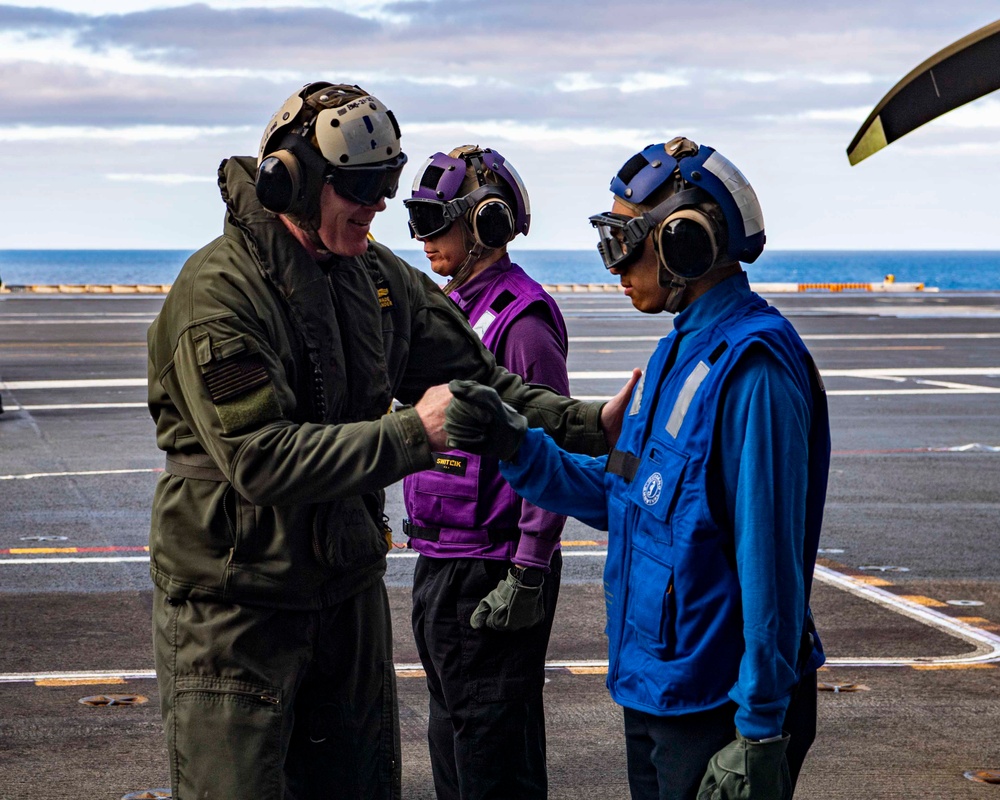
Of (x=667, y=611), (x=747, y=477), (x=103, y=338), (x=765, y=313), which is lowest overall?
(x=103, y=338)

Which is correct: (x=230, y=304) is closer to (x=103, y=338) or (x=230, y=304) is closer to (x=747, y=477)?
(x=747, y=477)

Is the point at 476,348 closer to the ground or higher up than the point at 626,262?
closer to the ground

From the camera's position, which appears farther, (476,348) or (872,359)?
(872,359)

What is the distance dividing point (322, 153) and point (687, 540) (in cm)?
133

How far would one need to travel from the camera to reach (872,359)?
25312 millimetres

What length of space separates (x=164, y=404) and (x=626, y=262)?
123cm

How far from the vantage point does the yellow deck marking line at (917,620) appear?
7.03 m

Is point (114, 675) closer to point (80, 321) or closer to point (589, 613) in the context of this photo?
point (589, 613)

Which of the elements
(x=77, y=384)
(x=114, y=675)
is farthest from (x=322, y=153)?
(x=77, y=384)

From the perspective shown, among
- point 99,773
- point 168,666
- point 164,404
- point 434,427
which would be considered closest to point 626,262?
point 434,427

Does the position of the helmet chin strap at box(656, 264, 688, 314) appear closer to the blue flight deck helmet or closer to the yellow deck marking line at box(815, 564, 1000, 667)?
the blue flight deck helmet

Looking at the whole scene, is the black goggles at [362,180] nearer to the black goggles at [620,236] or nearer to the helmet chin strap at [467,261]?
the black goggles at [620,236]

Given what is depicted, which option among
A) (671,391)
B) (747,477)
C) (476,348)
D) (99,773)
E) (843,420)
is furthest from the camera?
(843,420)

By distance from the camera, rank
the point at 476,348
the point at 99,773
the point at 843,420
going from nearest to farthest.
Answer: the point at 476,348 < the point at 99,773 < the point at 843,420
